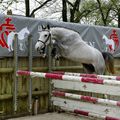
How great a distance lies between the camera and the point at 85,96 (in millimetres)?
7141

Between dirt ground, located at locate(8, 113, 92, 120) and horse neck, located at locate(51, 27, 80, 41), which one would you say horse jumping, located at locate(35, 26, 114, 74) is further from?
dirt ground, located at locate(8, 113, 92, 120)

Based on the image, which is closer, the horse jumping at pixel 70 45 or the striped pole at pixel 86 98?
the striped pole at pixel 86 98

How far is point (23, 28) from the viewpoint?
7488 millimetres

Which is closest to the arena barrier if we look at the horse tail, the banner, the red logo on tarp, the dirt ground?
the dirt ground

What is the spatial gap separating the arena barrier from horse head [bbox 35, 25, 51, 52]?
0.67 m

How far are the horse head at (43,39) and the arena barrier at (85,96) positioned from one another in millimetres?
673

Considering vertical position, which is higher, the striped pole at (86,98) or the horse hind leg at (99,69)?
the horse hind leg at (99,69)

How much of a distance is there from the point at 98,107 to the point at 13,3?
18.2m

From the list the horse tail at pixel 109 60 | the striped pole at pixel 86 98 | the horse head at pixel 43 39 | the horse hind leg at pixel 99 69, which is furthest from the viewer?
the horse tail at pixel 109 60

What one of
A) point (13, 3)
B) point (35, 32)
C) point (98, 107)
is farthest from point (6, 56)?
point (13, 3)

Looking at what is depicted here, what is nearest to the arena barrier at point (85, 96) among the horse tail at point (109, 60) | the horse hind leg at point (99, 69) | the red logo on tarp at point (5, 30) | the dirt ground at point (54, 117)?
the dirt ground at point (54, 117)

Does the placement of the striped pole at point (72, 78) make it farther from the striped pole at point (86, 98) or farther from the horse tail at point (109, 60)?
the horse tail at point (109, 60)

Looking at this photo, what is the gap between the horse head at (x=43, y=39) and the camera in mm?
7473

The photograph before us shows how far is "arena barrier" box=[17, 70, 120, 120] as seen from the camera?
20.4 feet
